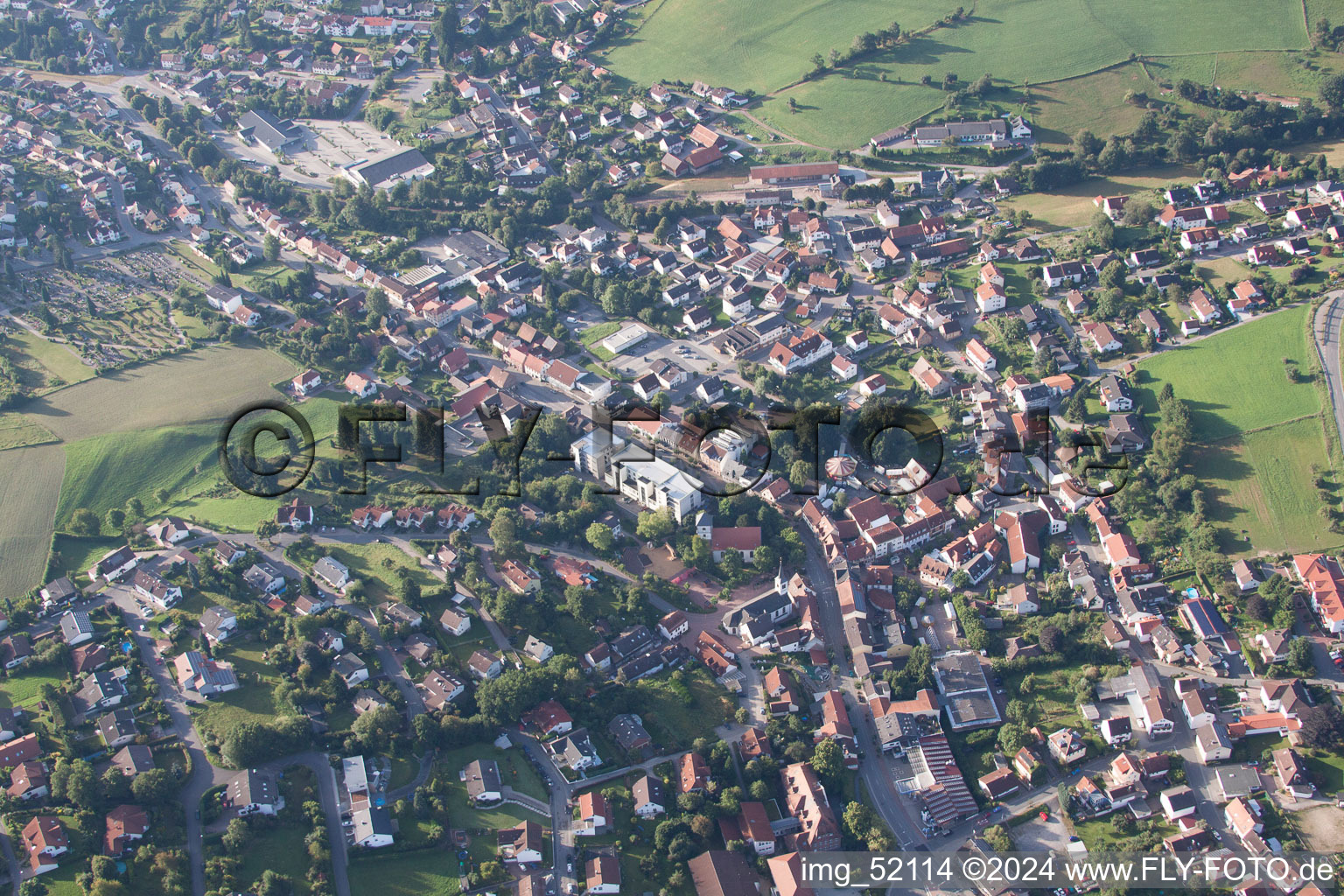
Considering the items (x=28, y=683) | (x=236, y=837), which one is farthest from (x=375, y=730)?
(x=28, y=683)

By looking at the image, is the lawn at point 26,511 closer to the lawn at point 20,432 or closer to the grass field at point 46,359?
the lawn at point 20,432

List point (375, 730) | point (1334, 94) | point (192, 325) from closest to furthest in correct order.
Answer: point (375, 730) → point (192, 325) → point (1334, 94)

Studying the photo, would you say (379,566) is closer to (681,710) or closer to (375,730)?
(375,730)

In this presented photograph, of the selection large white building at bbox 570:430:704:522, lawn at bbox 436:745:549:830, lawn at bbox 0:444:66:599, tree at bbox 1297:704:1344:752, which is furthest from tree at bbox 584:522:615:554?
tree at bbox 1297:704:1344:752

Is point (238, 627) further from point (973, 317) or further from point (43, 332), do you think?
point (973, 317)

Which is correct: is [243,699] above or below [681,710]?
above

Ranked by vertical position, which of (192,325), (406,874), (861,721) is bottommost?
(406,874)
